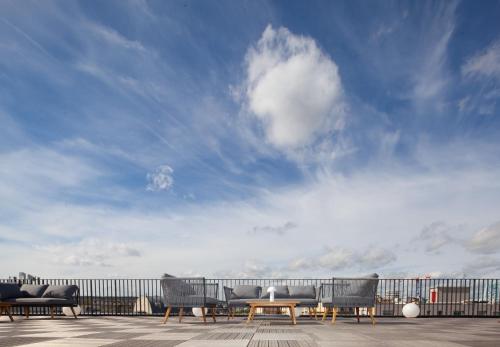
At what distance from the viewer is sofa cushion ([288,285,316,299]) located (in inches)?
333

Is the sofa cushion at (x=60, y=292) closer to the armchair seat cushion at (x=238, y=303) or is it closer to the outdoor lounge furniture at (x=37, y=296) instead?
the outdoor lounge furniture at (x=37, y=296)

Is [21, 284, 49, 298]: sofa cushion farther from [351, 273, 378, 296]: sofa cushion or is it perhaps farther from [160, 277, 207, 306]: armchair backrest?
[351, 273, 378, 296]: sofa cushion

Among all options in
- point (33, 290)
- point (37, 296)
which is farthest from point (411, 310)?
point (33, 290)

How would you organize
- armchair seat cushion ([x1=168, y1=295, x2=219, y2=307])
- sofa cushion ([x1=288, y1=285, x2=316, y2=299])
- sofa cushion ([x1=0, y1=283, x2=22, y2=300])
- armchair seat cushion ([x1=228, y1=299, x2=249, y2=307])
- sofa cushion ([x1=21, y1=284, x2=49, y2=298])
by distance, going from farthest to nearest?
sofa cushion ([x1=21, y1=284, x2=49, y2=298]), sofa cushion ([x1=288, y1=285, x2=316, y2=299]), sofa cushion ([x1=0, y1=283, x2=22, y2=300]), armchair seat cushion ([x1=228, y1=299, x2=249, y2=307]), armchair seat cushion ([x1=168, y1=295, x2=219, y2=307])

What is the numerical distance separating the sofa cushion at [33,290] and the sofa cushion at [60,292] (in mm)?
511

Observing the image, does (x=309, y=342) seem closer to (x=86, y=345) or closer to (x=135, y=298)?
(x=86, y=345)

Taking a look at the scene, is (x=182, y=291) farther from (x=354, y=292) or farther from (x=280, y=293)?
(x=280, y=293)

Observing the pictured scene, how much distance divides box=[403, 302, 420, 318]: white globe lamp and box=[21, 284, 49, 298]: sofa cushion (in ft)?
28.5

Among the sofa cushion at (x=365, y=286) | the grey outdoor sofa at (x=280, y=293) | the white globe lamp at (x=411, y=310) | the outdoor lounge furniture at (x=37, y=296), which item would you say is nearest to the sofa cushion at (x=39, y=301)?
the outdoor lounge furniture at (x=37, y=296)

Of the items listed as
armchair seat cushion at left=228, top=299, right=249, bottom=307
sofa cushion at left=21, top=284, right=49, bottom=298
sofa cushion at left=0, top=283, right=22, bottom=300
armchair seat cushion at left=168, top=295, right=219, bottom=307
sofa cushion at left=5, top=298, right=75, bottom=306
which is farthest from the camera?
sofa cushion at left=21, top=284, right=49, bottom=298

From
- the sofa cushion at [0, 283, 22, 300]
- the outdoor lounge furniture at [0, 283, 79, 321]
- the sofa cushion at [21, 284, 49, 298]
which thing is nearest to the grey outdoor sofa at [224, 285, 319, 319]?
the outdoor lounge furniture at [0, 283, 79, 321]

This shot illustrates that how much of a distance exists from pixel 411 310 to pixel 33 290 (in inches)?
355

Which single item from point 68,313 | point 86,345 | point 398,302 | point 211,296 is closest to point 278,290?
point 211,296

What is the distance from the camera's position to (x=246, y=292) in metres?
8.45
